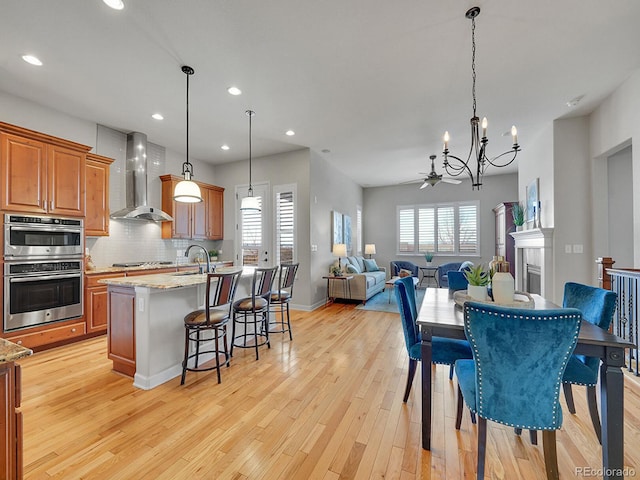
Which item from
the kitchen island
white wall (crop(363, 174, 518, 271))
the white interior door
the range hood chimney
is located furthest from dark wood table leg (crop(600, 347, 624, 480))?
white wall (crop(363, 174, 518, 271))

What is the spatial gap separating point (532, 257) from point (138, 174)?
6965mm

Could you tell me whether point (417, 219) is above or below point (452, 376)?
above

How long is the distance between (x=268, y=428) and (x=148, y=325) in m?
1.39

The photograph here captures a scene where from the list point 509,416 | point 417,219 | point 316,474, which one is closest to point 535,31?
point 509,416

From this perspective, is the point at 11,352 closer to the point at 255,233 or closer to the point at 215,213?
the point at 255,233


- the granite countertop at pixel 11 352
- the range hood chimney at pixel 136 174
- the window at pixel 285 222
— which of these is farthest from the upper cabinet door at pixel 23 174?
the window at pixel 285 222

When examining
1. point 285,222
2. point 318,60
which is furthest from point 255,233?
point 318,60

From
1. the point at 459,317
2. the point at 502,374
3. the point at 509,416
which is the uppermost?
the point at 459,317

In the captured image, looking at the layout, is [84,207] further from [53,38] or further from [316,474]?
[316,474]

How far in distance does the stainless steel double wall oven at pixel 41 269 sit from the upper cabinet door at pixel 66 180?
149mm

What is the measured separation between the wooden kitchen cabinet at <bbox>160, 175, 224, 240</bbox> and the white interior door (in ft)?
1.52

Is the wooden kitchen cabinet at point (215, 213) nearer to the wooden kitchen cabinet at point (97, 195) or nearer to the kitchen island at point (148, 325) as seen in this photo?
the wooden kitchen cabinet at point (97, 195)

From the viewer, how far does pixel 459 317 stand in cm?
182

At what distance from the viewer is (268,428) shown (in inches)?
78.7
